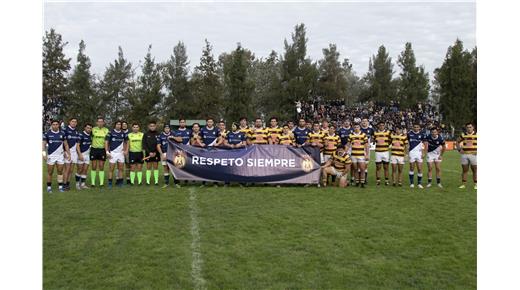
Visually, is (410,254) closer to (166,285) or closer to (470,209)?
(166,285)

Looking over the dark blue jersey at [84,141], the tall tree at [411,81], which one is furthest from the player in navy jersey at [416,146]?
the tall tree at [411,81]

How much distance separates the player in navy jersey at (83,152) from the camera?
39.8 ft

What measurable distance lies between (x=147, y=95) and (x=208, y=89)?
585 cm

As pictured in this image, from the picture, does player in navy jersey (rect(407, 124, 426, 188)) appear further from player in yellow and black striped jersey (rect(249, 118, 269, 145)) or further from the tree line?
the tree line

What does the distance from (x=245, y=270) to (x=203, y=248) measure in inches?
43.7

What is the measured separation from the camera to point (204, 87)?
43.7 meters

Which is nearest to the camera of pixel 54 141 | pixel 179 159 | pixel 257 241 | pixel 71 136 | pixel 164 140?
pixel 257 241

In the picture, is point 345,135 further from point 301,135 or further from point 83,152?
point 83,152

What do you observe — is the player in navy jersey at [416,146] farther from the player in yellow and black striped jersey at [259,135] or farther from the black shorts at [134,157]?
the black shorts at [134,157]

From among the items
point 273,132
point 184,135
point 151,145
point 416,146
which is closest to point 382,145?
point 416,146

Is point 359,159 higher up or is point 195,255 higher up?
point 359,159

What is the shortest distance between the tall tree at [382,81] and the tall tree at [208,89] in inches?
894

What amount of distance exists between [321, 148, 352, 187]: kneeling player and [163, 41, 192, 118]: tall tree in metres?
32.6

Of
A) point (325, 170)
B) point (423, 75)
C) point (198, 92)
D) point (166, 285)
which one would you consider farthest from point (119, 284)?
point (423, 75)
